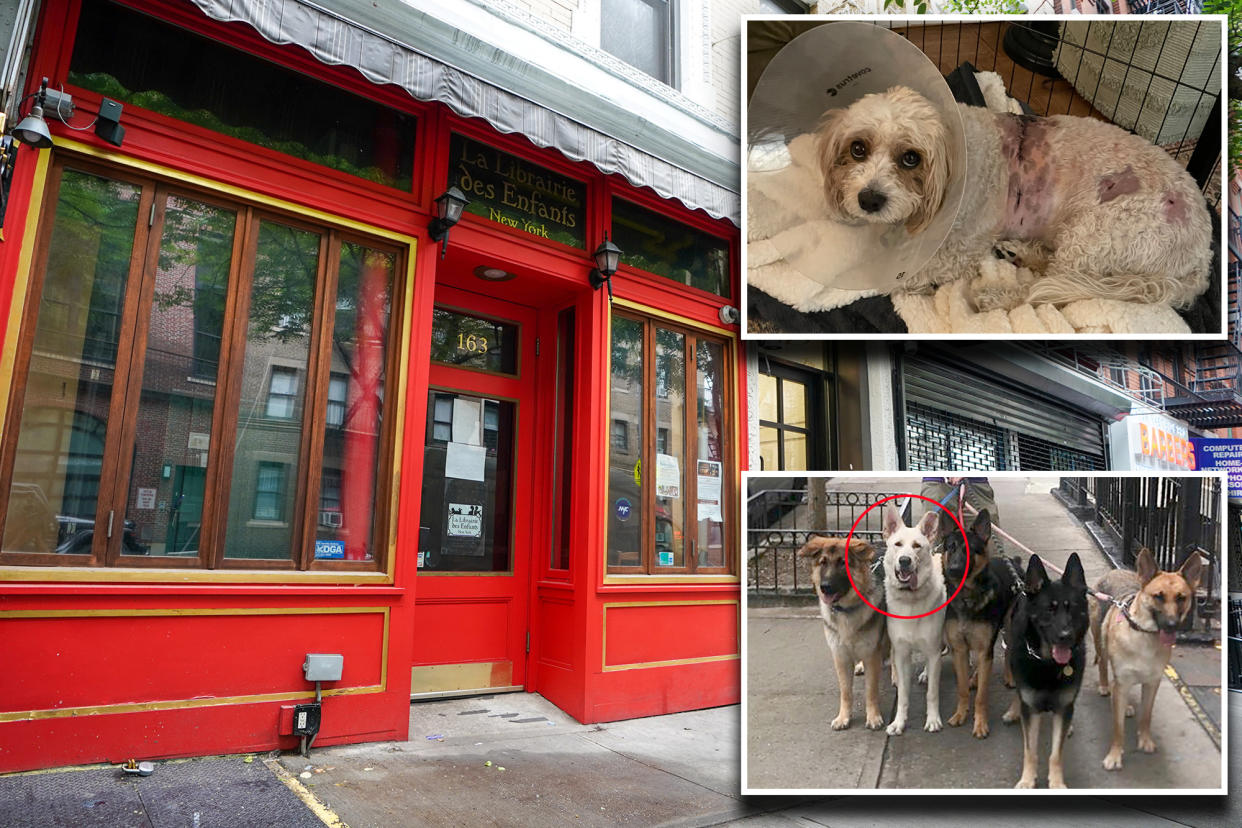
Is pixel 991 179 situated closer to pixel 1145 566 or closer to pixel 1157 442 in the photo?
pixel 1145 566

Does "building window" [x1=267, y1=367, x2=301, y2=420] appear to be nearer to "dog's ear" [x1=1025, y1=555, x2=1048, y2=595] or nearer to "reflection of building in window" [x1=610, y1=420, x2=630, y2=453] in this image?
"reflection of building in window" [x1=610, y1=420, x2=630, y2=453]

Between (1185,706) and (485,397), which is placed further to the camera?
(485,397)

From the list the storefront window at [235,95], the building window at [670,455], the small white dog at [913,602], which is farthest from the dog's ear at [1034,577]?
the storefront window at [235,95]

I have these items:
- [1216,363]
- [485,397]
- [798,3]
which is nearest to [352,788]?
[485,397]

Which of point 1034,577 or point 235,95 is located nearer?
point 1034,577

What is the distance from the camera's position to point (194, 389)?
13.9 feet

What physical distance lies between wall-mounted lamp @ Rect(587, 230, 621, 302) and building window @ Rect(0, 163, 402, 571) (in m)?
1.54

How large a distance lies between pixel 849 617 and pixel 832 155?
247 cm

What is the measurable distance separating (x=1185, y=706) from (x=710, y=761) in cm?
288

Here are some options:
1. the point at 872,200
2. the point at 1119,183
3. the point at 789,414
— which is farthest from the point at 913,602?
the point at 789,414

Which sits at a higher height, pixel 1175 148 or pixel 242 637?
pixel 1175 148

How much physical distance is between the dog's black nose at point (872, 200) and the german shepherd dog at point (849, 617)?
2026mm

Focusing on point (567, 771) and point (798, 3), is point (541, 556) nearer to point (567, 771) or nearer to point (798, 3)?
point (567, 771)

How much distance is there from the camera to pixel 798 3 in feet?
22.9
